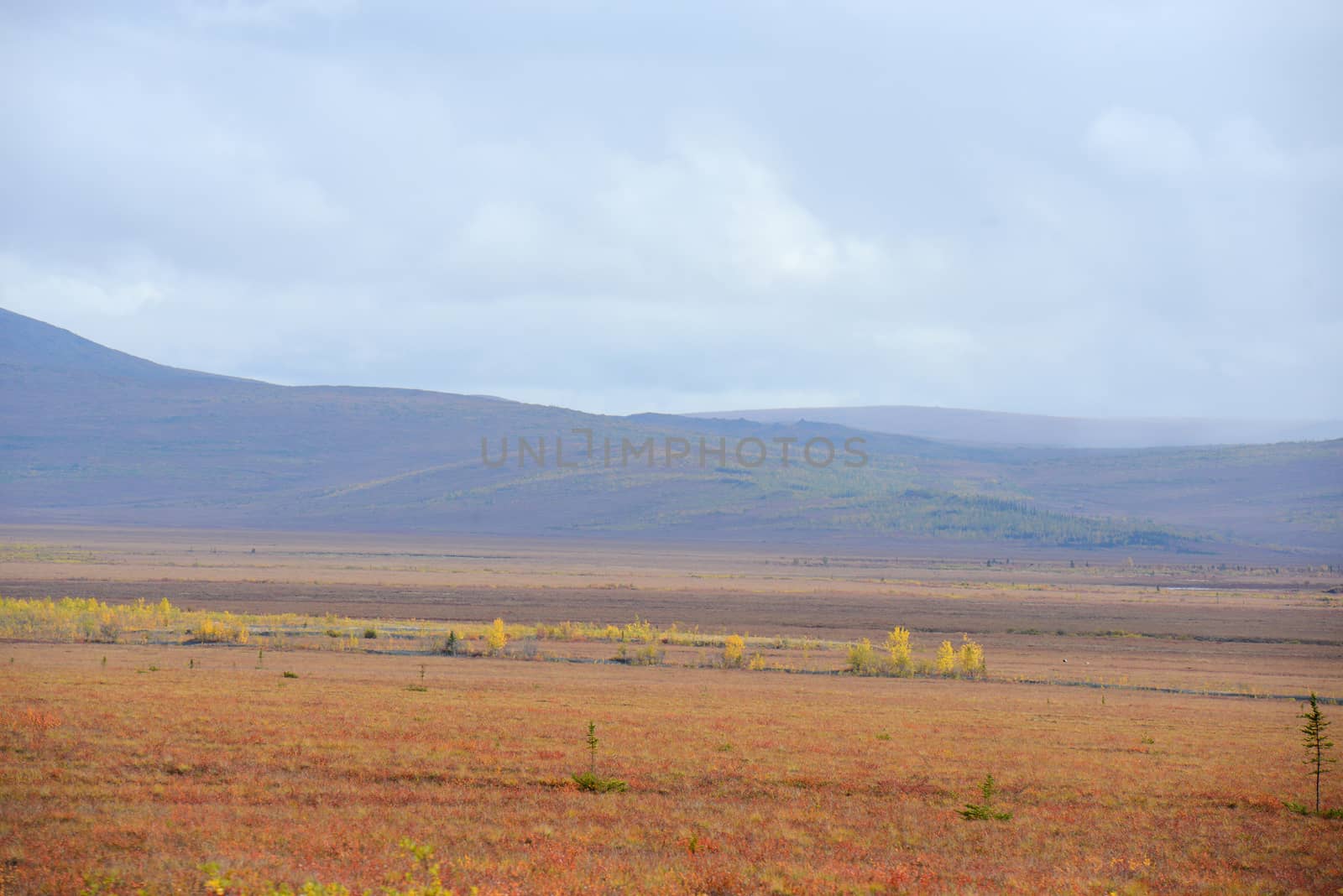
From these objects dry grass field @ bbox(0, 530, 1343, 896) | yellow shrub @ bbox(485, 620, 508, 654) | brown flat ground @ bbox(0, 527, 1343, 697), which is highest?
dry grass field @ bbox(0, 530, 1343, 896)

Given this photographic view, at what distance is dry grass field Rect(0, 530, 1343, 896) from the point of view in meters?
9.41

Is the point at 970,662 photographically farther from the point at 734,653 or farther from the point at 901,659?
the point at 734,653

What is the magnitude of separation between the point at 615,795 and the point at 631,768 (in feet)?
5.01

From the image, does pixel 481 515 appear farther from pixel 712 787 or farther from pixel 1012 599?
pixel 712 787

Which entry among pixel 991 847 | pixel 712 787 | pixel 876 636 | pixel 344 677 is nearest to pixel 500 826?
pixel 712 787

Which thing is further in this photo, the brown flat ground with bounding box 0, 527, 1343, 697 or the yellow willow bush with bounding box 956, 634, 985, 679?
the brown flat ground with bounding box 0, 527, 1343, 697

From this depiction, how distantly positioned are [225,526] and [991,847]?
143152 mm

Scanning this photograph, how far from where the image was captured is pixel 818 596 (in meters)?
62.2

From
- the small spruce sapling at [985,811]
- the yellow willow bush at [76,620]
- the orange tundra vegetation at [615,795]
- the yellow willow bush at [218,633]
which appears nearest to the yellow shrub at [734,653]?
the orange tundra vegetation at [615,795]

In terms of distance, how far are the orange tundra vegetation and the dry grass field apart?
Answer: 0.06 metres

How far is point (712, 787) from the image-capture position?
13.0 meters

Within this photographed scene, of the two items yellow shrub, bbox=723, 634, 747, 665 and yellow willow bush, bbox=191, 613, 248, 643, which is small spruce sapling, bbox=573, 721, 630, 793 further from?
yellow willow bush, bbox=191, 613, 248, 643

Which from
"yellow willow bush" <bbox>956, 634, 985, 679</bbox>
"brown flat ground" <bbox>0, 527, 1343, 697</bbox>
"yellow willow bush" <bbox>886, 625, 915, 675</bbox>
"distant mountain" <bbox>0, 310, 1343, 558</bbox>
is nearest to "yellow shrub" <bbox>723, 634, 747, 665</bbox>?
"brown flat ground" <bbox>0, 527, 1343, 697</bbox>

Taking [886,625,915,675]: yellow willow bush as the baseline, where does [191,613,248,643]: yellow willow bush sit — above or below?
below
